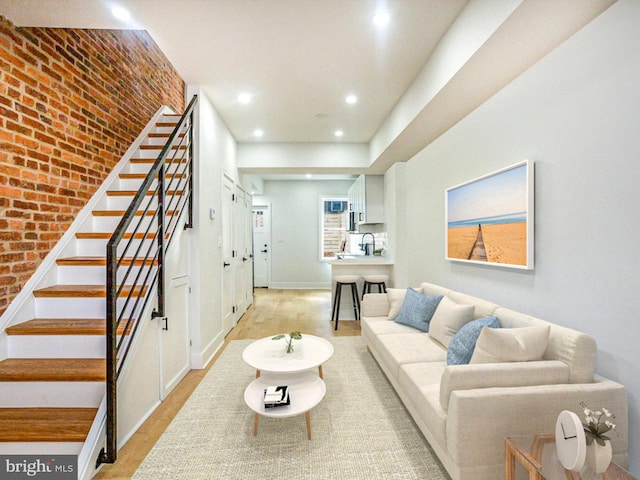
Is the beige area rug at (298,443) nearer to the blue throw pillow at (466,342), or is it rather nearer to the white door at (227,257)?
the blue throw pillow at (466,342)

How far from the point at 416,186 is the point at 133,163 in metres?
3.52

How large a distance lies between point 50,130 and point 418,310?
343cm

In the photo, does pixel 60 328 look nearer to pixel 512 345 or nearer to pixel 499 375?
pixel 499 375

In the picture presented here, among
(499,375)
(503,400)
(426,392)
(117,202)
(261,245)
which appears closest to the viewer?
(503,400)

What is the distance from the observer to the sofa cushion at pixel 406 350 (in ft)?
7.12

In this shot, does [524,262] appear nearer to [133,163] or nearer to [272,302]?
[133,163]

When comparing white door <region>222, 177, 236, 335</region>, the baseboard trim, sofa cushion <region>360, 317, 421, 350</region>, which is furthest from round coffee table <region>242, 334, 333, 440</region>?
the baseboard trim

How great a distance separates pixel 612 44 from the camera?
4.94ft

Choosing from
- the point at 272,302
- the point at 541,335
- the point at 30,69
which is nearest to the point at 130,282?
the point at 30,69

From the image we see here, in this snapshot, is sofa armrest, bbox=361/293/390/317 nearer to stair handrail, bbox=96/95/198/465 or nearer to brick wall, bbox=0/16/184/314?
stair handrail, bbox=96/95/198/465

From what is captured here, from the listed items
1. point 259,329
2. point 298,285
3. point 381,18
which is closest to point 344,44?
point 381,18

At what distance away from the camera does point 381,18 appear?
2.05 meters

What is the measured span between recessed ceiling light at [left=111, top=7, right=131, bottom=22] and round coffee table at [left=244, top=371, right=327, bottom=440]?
8.62 ft

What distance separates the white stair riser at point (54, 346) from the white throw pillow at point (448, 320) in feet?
8.00
